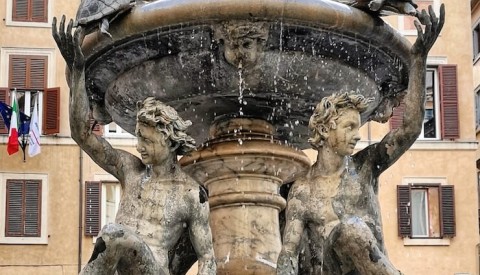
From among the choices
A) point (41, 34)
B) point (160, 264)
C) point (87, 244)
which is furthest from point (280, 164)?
point (41, 34)

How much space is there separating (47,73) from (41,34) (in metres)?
0.98

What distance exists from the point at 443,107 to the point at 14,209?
10.3 metres

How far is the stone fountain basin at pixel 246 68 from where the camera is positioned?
271 inches

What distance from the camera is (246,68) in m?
7.05

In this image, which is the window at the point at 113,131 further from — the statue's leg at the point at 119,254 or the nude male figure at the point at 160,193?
the statue's leg at the point at 119,254

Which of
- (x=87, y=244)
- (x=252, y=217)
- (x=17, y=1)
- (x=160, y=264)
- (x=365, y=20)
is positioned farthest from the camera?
(x=17, y=1)

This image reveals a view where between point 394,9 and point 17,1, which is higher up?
point 17,1

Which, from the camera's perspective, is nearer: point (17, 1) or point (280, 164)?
point (280, 164)

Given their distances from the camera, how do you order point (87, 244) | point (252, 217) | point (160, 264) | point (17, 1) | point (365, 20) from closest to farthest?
point (160, 264), point (365, 20), point (252, 217), point (87, 244), point (17, 1)

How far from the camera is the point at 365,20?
23.2ft

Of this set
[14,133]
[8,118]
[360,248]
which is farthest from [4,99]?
[360,248]

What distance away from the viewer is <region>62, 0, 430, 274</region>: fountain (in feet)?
22.7

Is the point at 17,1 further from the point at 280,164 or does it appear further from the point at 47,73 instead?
the point at 280,164

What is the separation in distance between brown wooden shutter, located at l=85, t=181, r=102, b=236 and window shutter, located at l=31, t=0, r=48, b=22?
4240 millimetres
